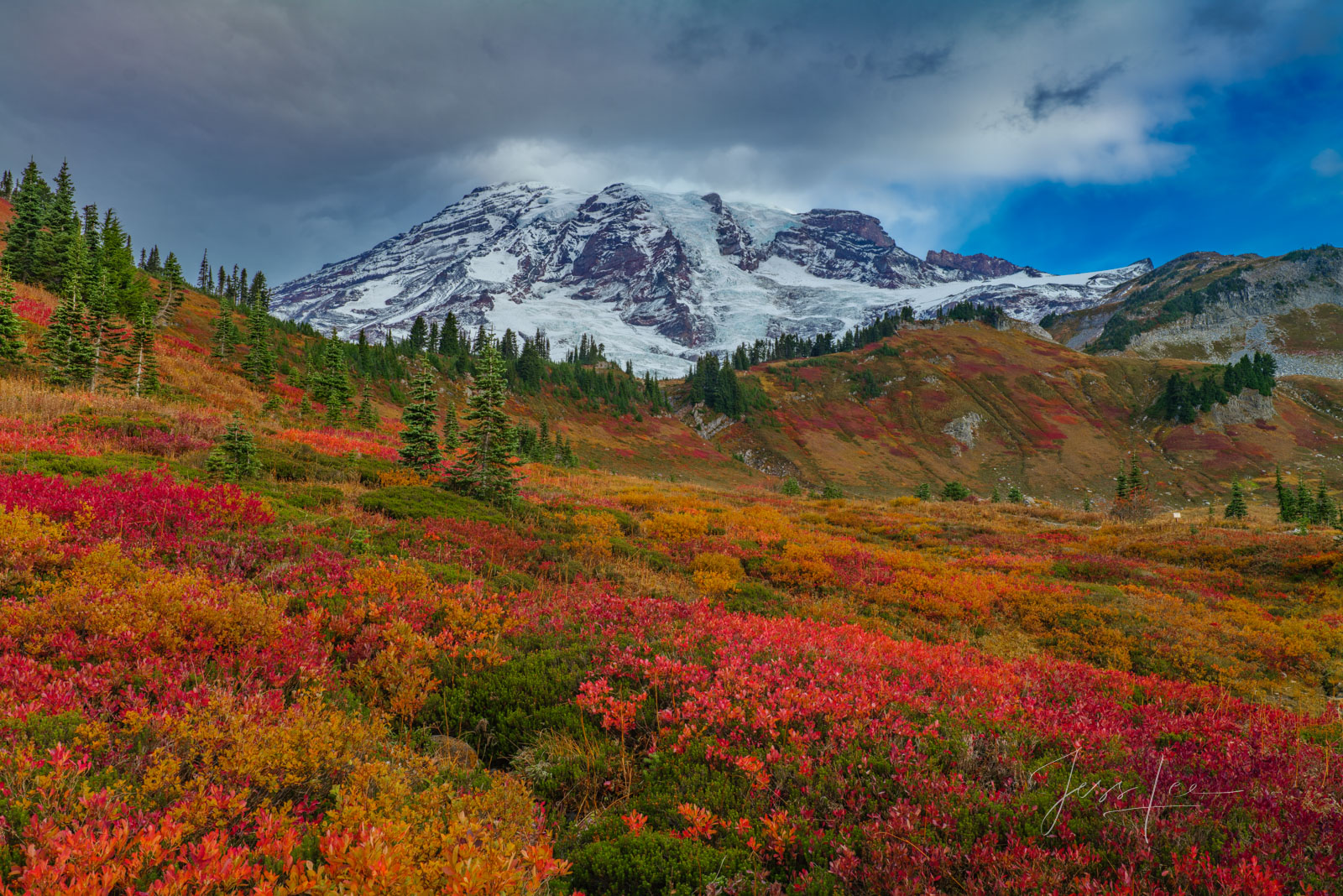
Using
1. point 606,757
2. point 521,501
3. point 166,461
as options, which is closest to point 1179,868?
point 606,757

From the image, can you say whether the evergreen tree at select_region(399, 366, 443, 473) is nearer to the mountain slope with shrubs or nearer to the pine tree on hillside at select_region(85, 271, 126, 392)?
the mountain slope with shrubs

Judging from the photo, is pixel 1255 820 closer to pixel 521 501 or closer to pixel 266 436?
pixel 521 501

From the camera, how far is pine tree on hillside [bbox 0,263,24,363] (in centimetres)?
2372

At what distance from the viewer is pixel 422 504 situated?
47.2ft

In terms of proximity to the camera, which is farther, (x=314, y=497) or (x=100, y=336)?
(x=100, y=336)

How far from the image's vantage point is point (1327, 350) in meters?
194

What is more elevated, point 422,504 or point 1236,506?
point 422,504

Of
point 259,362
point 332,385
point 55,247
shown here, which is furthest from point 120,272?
point 332,385

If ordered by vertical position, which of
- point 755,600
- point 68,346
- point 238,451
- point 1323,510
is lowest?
point 755,600

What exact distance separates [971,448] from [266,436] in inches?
4748

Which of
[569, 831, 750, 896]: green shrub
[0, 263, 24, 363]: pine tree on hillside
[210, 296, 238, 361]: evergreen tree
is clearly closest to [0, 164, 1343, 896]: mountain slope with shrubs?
[569, 831, 750, 896]: green shrub

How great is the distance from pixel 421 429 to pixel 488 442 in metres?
4.78

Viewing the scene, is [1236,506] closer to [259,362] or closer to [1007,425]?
[259,362]

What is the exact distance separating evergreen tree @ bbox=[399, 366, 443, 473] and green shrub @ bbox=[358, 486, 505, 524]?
4.38 m
